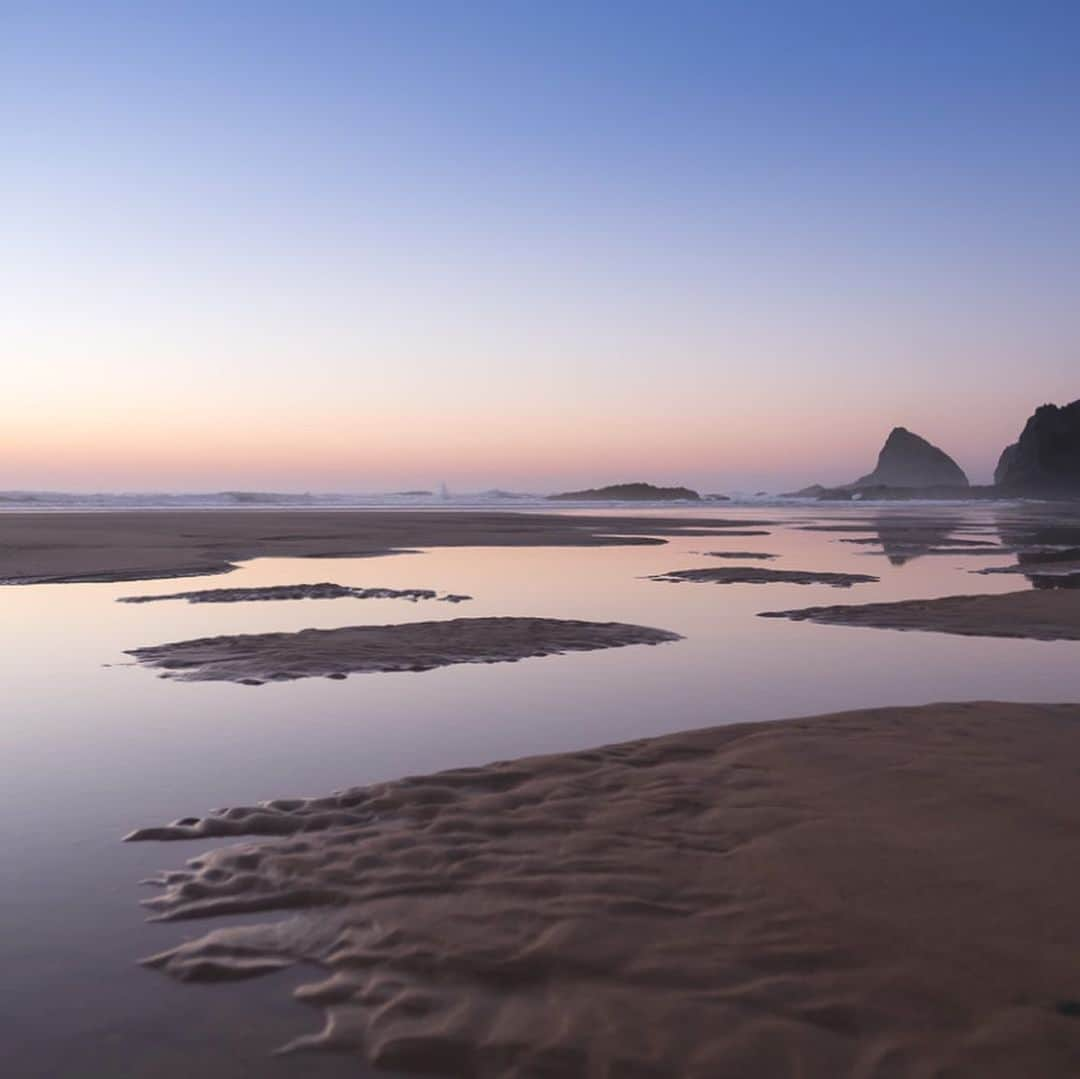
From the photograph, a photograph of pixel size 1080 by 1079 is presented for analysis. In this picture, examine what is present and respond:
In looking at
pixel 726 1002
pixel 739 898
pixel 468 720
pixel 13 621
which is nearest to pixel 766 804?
pixel 739 898

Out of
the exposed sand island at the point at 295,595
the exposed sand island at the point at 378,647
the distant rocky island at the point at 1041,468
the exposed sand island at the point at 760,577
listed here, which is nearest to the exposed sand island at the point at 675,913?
the exposed sand island at the point at 378,647

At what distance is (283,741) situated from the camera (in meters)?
7.61

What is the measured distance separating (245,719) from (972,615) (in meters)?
11.5

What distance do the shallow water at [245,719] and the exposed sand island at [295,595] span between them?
63 centimetres

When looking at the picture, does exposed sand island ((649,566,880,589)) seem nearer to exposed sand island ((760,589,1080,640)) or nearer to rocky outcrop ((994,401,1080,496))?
exposed sand island ((760,589,1080,640))

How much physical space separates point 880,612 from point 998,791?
9.31m

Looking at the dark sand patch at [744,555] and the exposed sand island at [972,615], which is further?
the dark sand patch at [744,555]

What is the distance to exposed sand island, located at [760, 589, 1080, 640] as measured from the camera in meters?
13.6

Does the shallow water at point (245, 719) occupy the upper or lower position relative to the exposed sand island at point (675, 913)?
upper

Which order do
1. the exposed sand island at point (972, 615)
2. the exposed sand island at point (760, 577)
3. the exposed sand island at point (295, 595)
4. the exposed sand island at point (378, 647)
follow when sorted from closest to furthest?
the exposed sand island at point (378, 647)
the exposed sand island at point (972, 615)
the exposed sand island at point (295, 595)
the exposed sand island at point (760, 577)

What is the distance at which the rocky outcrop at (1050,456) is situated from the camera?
138 meters

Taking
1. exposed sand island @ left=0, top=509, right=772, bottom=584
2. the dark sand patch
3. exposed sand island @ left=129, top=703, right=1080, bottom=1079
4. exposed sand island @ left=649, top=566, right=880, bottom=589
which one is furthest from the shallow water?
the dark sand patch

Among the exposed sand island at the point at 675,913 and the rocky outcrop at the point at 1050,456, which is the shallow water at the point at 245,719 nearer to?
the exposed sand island at the point at 675,913

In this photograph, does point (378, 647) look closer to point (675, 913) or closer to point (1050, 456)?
point (675, 913)
